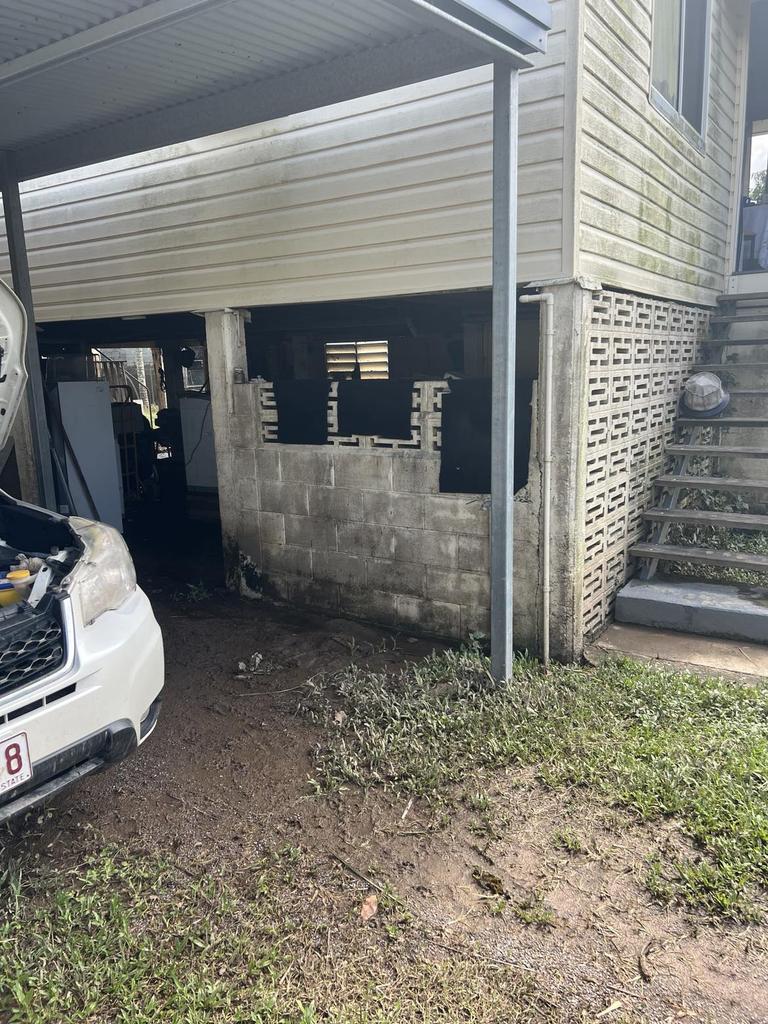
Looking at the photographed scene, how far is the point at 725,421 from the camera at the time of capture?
605 centimetres

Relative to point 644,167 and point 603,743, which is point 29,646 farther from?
point 644,167

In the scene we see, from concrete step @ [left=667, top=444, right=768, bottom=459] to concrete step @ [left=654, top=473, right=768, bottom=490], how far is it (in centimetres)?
19

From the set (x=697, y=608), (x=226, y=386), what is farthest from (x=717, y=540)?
(x=226, y=386)

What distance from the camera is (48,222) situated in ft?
22.3

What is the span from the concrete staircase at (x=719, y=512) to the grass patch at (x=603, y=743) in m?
0.78

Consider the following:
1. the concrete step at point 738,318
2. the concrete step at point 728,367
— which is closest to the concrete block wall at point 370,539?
the concrete step at point 728,367

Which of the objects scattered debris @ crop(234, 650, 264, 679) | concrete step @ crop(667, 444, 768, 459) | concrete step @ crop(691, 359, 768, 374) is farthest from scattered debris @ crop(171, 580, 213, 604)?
concrete step @ crop(691, 359, 768, 374)

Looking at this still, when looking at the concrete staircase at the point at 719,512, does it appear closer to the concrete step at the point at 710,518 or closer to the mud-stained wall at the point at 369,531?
the concrete step at the point at 710,518

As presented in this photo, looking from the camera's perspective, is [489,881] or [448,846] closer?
[489,881]

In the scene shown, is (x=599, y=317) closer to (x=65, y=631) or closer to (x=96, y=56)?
(x=96, y=56)

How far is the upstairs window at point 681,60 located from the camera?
545 cm

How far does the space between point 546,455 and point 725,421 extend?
255 centimetres

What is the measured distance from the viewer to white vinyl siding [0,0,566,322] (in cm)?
424

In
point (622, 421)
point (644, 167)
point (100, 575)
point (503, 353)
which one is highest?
point (644, 167)
